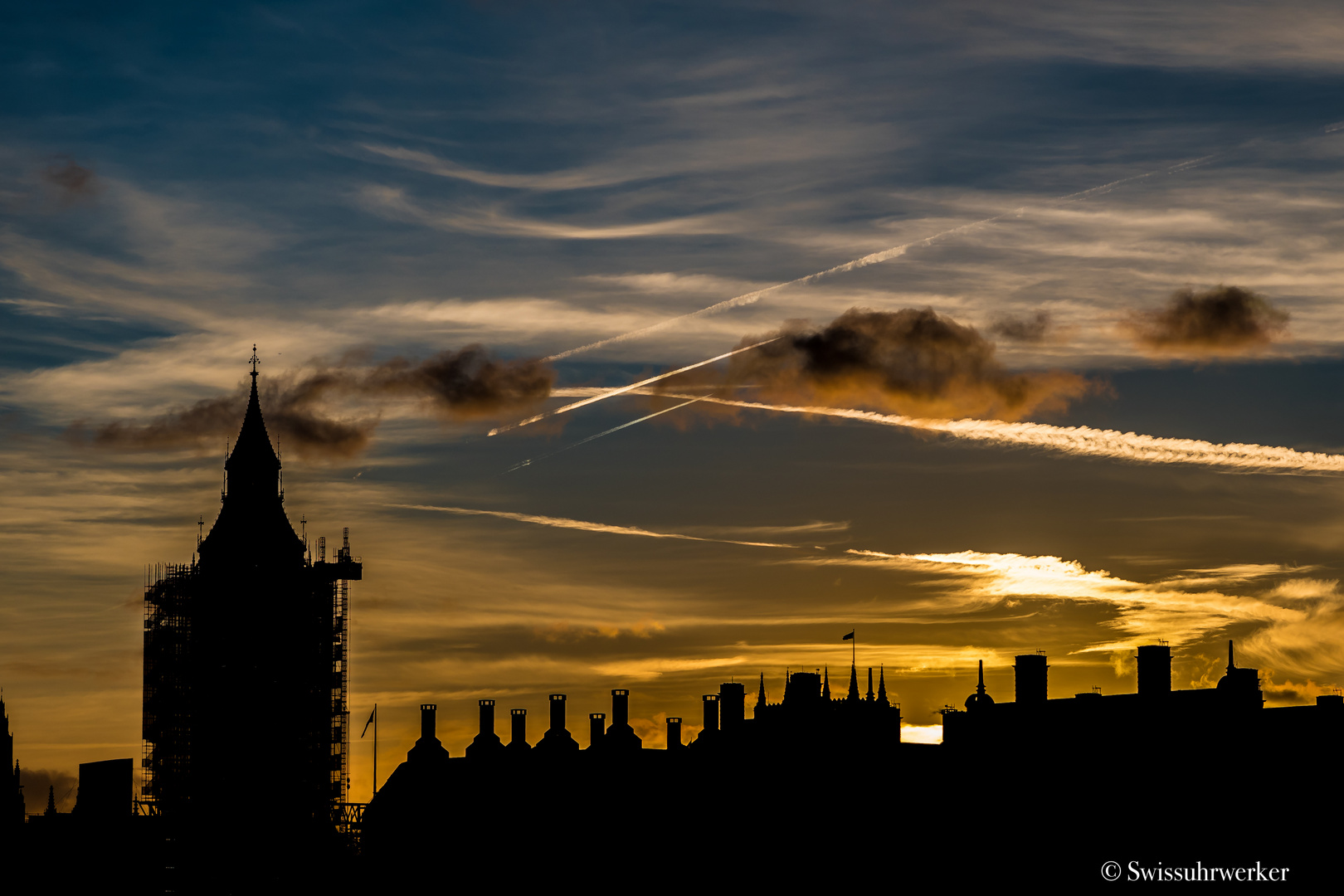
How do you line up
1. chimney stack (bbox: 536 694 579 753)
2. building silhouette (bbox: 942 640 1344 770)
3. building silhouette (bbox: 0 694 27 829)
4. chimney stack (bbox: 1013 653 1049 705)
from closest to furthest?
building silhouette (bbox: 942 640 1344 770)
chimney stack (bbox: 1013 653 1049 705)
chimney stack (bbox: 536 694 579 753)
building silhouette (bbox: 0 694 27 829)

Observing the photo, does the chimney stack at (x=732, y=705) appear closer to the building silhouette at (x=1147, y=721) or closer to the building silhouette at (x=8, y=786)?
the building silhouette at (x=1147, y=721)

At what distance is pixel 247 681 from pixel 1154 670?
2056 inches

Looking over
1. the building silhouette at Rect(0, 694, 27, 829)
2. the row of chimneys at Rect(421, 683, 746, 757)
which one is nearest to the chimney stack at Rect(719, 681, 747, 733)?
the row of chimneys at Rect(421, 683, 746, 757)

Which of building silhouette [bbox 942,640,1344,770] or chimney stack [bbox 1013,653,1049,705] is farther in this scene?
chimney stack [bbox 1013,653,1049,705]

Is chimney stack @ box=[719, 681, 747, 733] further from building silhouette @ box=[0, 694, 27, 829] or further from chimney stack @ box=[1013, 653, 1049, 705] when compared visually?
building silhouette @ box=[0, 694, 27, 829]

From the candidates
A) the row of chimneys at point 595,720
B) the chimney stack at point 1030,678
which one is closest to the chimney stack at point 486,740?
the row of chimneys at point 595,720

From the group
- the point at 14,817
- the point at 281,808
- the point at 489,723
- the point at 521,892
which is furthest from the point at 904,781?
the point at 14,817

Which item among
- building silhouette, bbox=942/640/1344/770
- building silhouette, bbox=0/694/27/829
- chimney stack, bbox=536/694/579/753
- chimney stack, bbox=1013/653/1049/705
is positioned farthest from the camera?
building silhouette, bbox=0/694/27/829

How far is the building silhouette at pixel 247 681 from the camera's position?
297 feet

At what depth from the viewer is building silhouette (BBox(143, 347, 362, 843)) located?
3565 inches

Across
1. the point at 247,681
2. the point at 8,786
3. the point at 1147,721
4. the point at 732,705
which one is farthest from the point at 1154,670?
the point at 8,786

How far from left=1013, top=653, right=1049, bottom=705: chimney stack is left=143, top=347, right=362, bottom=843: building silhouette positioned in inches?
1788

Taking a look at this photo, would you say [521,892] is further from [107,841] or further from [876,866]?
[107,841]

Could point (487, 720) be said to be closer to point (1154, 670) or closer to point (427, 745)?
point (427, 745)
